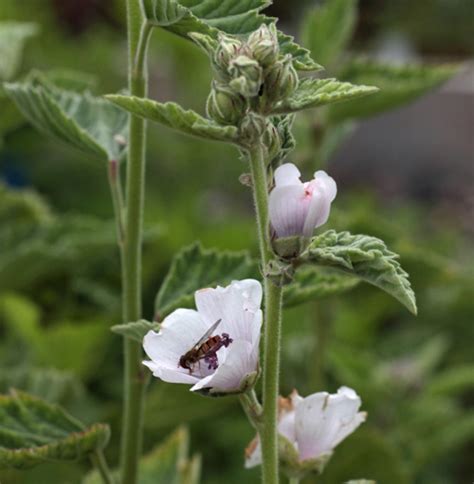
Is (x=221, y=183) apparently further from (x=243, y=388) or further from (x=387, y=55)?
(x=387, y=55)

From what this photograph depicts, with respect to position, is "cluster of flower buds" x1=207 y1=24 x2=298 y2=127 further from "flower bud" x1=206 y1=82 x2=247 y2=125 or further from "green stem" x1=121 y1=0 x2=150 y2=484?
"green stem" x1=121 y1=0 x2=150 y2=484

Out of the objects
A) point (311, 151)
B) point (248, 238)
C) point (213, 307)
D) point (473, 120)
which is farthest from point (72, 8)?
Answer: point (213, 307)

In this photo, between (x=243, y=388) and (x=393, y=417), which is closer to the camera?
(x=243, y=388)

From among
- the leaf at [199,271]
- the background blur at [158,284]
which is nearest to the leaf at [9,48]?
the background blur at [158,284]

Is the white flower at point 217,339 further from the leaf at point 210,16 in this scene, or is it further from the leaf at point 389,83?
the leaf at point 389,83

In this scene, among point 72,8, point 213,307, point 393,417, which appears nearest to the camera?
point 213,307

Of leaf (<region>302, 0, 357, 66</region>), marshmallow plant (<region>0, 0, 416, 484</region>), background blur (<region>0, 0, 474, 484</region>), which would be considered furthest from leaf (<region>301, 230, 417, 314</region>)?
leaf (<region>302, 0, 357, 66</region>)
